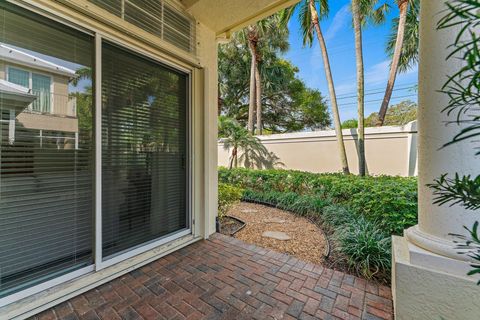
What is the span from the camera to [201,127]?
3.20 meters

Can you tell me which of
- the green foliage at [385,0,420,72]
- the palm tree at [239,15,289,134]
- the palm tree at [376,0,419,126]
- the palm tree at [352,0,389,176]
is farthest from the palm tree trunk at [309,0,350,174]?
the palm tree at [239,15,289,134]

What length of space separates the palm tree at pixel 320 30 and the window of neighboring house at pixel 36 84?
618 cm

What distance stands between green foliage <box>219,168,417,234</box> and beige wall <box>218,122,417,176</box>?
4.31 feet

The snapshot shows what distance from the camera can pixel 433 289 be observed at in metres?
1.51

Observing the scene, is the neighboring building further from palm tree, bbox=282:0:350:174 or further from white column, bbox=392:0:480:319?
palm tree, bbox=282:0:350:174

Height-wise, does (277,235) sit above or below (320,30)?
below

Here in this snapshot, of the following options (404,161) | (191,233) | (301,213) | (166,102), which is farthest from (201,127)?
(404,161)

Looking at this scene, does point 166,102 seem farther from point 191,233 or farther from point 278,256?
point 278,256

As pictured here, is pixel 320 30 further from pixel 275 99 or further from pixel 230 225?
pixel 275 99

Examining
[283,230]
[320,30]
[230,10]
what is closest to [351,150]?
[320,30]

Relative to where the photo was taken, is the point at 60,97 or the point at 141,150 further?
the point at 141,150

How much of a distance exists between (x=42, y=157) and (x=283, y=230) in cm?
331

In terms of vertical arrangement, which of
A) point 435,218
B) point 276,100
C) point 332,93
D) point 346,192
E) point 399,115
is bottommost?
point 346,192

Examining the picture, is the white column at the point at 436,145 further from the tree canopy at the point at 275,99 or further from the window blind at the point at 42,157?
the tree canopy at the point at 275,99
